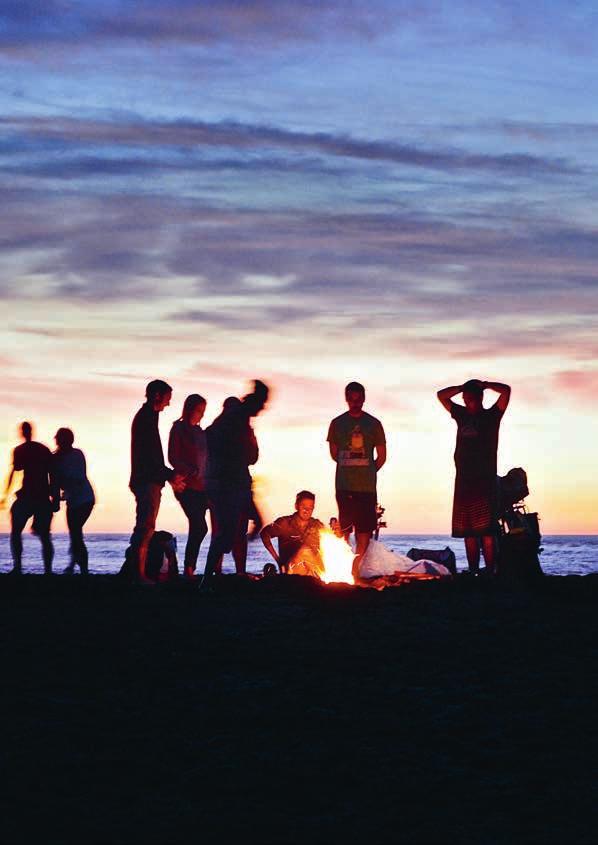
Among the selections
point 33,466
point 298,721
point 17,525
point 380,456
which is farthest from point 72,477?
point 298,721

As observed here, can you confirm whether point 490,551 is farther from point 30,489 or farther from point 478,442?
point 30,489

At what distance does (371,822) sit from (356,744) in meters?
1.37

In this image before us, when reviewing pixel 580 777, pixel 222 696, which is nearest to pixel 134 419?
pixel 222 696

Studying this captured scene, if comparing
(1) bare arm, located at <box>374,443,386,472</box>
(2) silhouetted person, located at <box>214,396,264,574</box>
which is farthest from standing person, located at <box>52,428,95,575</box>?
(1) bare arm, located at <box>374,443,386,472</box>

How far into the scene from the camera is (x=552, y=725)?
845 centimetres

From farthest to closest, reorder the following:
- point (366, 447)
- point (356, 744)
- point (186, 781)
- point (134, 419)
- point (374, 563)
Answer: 1. point (374, 563)
2. point (366, 447)
3. point (134, 419)
4. point (356, 744)
5. point (186, 781)

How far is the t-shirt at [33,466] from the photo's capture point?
1627 cm

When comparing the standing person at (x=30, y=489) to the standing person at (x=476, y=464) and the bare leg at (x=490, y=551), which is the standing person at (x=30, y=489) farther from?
the bare leg at (x=490, y=551)

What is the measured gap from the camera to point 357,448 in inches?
591

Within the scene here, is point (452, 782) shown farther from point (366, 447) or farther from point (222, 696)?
point (366, 447)

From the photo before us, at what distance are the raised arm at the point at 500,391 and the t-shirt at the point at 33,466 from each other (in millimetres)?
5095

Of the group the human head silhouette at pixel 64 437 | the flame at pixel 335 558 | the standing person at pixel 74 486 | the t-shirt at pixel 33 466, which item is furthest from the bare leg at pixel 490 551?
the t-shirt at pixel 33 466

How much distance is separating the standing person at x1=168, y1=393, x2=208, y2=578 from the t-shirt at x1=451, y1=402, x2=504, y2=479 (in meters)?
2.67

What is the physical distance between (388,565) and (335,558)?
0.63m
